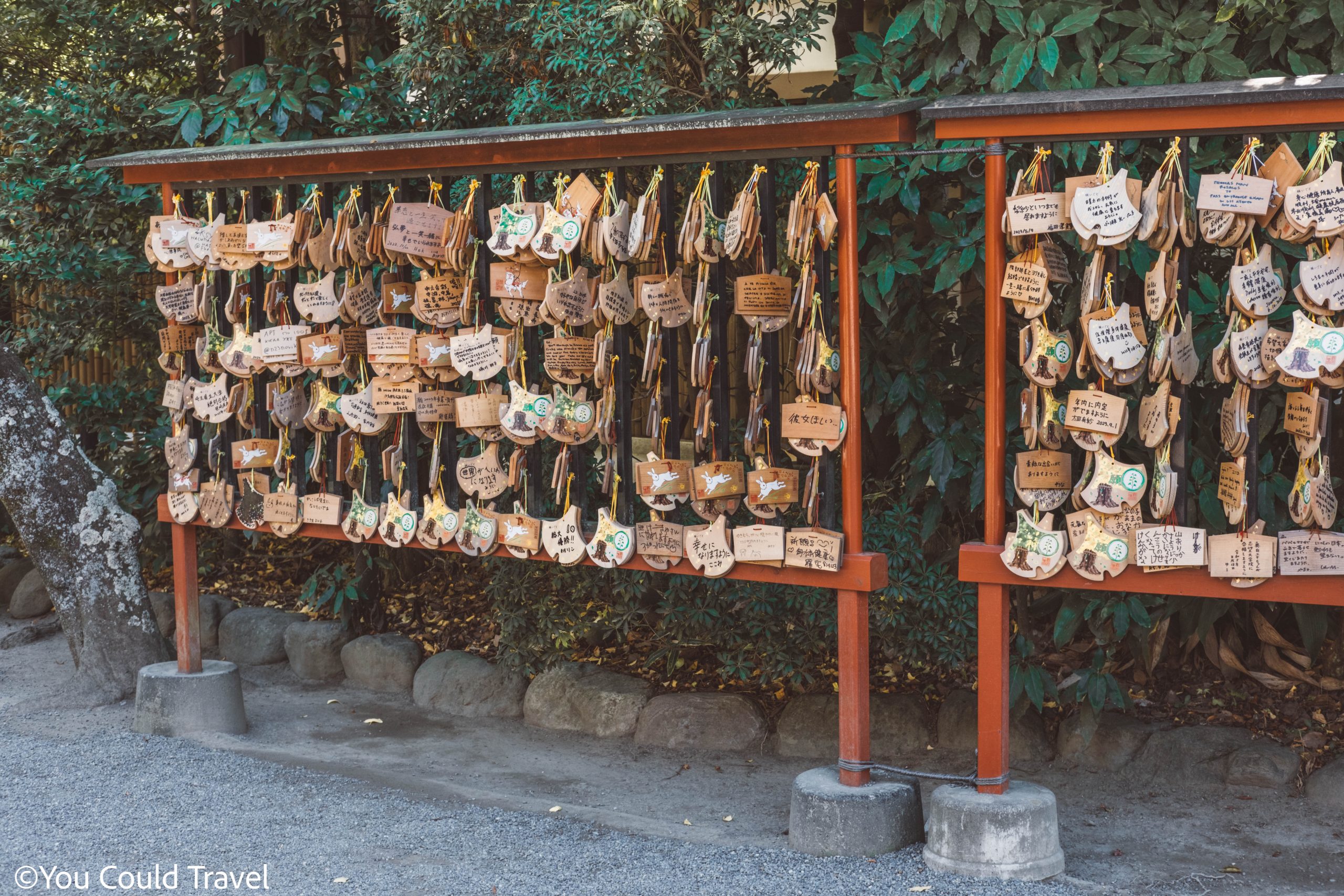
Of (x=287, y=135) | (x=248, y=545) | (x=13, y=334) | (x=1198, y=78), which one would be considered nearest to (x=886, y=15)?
(x=1198, y=78)

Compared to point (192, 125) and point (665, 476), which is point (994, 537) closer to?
point (665, 476)

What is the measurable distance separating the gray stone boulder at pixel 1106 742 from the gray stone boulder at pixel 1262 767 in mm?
332

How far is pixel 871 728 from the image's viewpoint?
5371 millimetres

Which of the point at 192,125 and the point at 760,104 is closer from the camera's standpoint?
Result: the point at 760,104

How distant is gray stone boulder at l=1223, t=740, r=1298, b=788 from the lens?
4777mm

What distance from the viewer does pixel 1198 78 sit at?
438 cm

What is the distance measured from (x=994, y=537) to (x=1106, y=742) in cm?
165

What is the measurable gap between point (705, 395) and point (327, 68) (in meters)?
4.05

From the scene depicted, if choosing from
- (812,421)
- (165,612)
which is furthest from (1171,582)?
(165,612)

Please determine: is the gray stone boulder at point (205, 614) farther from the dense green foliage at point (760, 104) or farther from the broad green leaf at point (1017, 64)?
the broad green leaf at point (1017, 64)

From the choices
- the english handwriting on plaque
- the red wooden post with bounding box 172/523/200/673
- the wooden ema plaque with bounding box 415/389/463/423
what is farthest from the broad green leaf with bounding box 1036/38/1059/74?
the red wooden post with bounding box 172/523/200/673

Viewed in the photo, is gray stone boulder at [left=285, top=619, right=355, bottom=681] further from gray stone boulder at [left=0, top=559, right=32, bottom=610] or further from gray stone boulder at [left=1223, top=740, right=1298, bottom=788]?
gray stone boulder at [left=1223, top=740, right=1298, bottom=788]

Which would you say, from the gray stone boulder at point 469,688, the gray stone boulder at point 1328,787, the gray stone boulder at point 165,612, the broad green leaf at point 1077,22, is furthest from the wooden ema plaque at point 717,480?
the gray stone boulder at point 165,612

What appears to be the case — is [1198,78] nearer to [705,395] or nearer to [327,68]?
[705,395]
